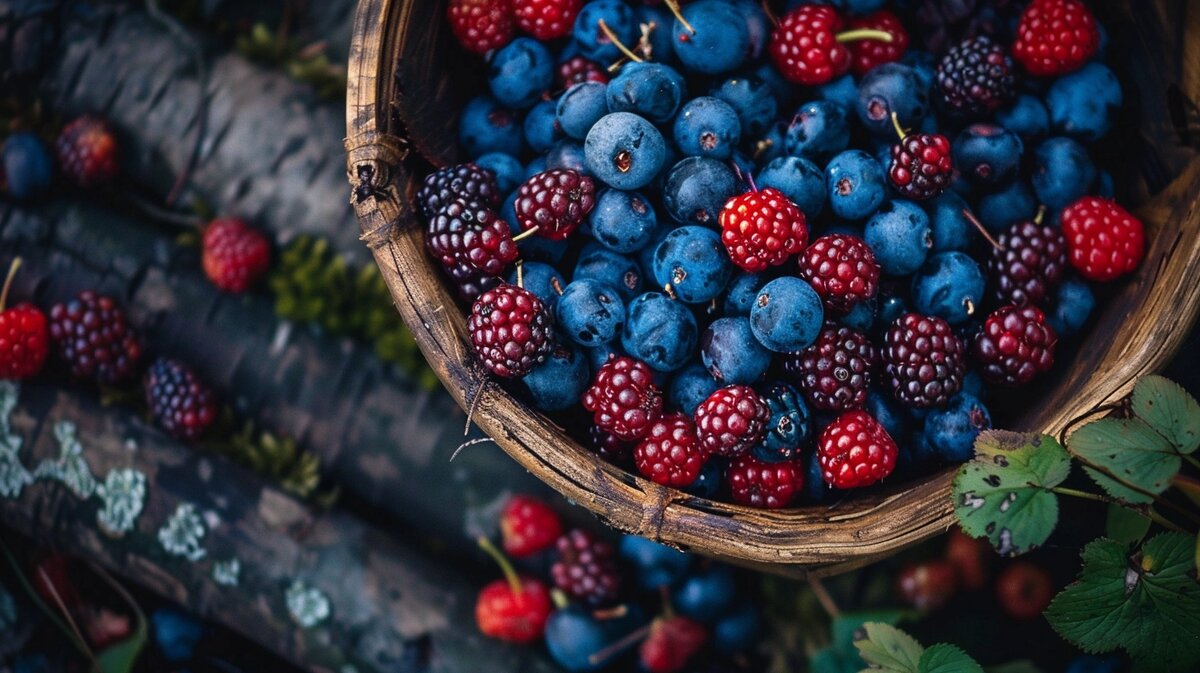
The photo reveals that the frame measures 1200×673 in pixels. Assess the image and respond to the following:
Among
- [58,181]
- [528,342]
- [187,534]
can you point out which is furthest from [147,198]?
[528,342]

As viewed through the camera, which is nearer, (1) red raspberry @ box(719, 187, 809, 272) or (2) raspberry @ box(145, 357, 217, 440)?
(1) red raspberry @ box(719, 187, 809, 272)

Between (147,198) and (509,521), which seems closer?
(509,521)

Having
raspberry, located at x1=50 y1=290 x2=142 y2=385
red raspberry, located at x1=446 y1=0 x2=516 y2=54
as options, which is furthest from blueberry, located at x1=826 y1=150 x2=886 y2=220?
raspberry, located at x1=50 y1=290 x2=142 y2=385

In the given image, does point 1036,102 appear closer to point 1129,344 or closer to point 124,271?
point 1129,344

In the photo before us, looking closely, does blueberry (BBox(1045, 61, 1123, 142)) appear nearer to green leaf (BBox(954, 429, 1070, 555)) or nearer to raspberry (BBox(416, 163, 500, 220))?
green leaf (BBox(954, 429, 1070, 555))

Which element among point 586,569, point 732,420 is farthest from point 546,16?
point 586,569

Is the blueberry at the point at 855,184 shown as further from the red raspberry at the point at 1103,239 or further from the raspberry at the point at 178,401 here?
the raspberry at the point at 178,401

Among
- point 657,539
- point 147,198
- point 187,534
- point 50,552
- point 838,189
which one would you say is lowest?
point 50,552

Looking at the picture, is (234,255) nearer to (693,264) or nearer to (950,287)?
(693,264)
